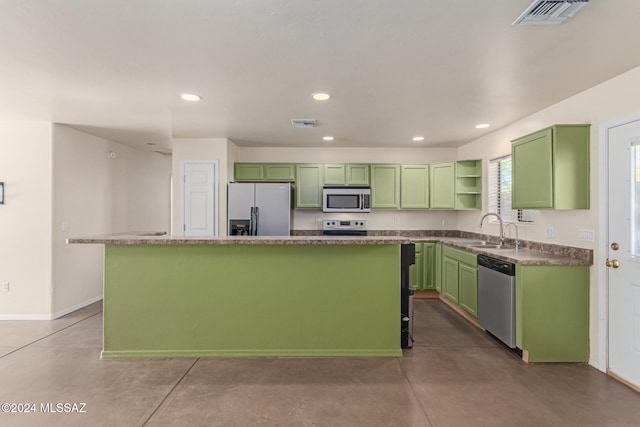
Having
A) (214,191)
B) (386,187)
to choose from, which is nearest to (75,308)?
(214,191)

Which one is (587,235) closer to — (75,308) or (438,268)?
(438,268)

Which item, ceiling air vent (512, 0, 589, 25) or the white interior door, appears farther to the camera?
the white interior door

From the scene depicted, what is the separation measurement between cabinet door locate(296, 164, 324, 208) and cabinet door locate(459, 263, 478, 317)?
2406mm

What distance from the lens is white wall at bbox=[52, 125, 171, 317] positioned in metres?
4.42

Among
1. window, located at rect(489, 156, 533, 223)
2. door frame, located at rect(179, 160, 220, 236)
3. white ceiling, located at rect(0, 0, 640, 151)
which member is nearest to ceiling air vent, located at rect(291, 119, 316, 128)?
white ceiling, located at rect(0, 0, 640, 151)

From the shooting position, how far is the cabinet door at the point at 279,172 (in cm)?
555

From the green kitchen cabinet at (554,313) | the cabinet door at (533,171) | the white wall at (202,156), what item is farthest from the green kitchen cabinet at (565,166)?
the white wall at (202,156)

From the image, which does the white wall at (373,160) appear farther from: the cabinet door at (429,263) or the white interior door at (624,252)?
the white interior door at (624,252)

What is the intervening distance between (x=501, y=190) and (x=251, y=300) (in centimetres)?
365

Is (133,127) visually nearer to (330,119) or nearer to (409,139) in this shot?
(330,119)

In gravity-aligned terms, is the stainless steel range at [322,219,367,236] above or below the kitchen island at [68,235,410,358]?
above

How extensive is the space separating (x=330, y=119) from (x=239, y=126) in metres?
1.22

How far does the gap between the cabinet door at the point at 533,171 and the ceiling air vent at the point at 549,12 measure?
1.49 m

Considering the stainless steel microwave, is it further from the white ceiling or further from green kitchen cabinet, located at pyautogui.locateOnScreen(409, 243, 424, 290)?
the white ceiling
